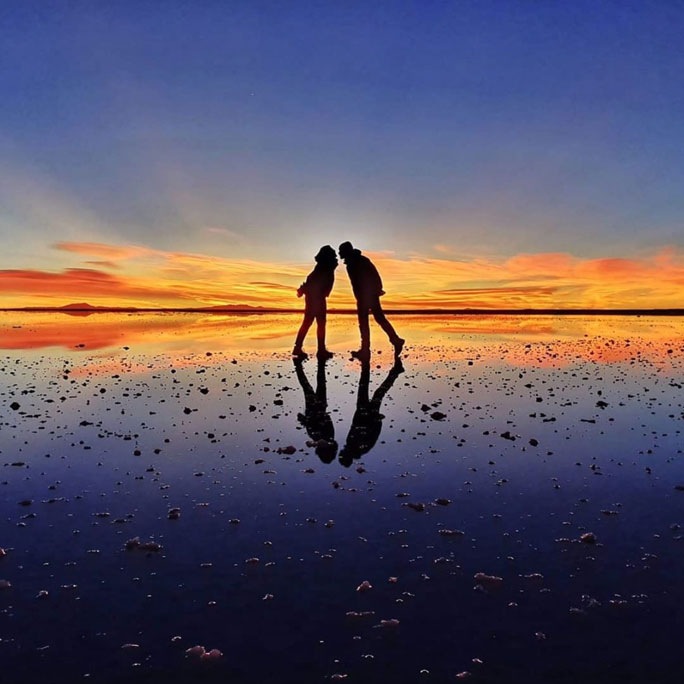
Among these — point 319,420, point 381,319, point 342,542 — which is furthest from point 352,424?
point 381,319

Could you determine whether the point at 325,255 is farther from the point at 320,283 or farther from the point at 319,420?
the point at 319,420

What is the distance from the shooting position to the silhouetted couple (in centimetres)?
2755

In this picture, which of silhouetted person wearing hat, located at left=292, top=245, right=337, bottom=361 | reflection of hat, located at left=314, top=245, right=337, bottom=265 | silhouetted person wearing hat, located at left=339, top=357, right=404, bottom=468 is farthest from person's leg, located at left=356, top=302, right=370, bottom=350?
silhouetted person wearing hat, located at left=339, top=357, right=404, bottom=468

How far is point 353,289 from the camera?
1100 inches

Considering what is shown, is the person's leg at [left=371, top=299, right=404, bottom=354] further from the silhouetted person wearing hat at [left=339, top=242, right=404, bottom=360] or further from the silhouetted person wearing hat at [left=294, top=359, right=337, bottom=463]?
the silhouetted person wearing hat at [left=294, top=359, right=337, bottom=463]

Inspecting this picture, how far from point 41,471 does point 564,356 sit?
91.3 ft

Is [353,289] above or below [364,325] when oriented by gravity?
above

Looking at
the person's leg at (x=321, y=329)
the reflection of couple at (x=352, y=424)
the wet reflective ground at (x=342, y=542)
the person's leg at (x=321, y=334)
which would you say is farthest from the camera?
the person's leg at (x=321, y=329)

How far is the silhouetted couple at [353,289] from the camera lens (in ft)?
90.4

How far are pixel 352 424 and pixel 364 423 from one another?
323 millimetres

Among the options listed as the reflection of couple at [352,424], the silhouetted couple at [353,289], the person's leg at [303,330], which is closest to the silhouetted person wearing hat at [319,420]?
the reflection of couple at [352,424]

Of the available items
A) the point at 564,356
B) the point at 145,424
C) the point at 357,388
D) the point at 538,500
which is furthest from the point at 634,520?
the point at 564,356

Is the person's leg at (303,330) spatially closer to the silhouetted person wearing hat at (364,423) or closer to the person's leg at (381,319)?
the person's leg at (381,319)

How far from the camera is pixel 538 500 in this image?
9125 millimetres
